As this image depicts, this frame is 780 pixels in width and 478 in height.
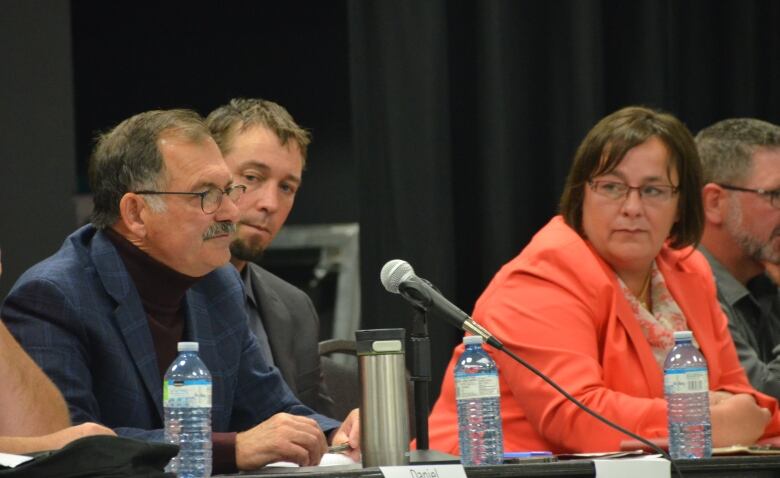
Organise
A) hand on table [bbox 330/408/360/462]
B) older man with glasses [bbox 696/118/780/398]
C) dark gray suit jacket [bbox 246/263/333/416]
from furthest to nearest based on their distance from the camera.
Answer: older man with glasses [bbox 696/118/780/398] → dark gray suit jacket [bbox 246/263/333/416] → hand on table [bbox 330/408/360/462]

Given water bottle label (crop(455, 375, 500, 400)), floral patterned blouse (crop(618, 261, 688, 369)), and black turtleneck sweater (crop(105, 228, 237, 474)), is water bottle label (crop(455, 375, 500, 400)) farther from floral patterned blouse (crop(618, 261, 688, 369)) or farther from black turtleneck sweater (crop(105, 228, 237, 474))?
floral patterned blouse (crop(618, 261, 688, 369))

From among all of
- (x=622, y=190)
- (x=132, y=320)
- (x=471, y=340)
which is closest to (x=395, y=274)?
(x=471, y=340)

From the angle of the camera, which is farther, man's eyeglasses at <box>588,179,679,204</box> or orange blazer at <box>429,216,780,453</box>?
man's eyeglasses at <box>588,179,679,204</box>

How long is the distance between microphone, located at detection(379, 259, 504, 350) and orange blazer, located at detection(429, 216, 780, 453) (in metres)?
0.75

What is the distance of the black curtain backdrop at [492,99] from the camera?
444 centimetres

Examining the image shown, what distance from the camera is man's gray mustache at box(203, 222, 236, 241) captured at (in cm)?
304

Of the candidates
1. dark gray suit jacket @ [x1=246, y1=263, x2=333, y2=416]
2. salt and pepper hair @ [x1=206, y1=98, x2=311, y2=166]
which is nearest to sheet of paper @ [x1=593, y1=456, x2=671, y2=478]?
dark gray suit jacket @ [x1=246, y1=263, x2=333, y2=416]

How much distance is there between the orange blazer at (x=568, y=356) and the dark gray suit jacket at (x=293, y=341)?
0.51 meters

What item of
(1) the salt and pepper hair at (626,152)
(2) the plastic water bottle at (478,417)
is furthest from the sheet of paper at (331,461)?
(1) the salt and pepper hair at (626,152)

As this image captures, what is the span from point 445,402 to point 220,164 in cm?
85

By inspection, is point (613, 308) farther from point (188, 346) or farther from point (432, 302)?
point (188, 346)

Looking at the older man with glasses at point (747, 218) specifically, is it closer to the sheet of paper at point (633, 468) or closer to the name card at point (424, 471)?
the sheet of paper at point (633, 468)

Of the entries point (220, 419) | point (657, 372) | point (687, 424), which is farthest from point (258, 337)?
point (687, 424)

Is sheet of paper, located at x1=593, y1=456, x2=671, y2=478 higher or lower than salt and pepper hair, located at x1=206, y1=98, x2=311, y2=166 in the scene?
lower
